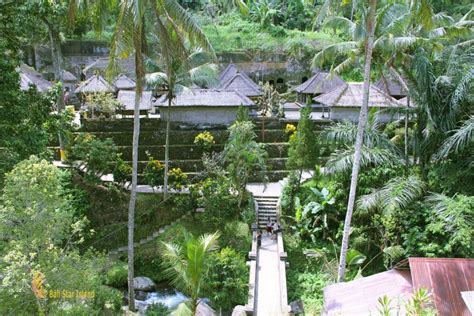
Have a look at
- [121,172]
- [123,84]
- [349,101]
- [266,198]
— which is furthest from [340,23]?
[123,84]

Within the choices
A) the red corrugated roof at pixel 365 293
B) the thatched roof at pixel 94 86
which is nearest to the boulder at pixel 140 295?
the red corrugated roof at pixel 365 293

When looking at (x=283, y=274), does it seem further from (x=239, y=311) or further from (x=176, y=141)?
(x=176, y=141)

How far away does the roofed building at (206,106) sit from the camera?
76.1 feet

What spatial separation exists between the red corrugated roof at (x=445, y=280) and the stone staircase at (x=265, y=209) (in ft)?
30.6

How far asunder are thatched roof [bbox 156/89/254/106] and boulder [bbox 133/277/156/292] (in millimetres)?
10310

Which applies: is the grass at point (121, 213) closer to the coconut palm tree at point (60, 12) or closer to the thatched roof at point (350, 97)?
the coconut palm tree at point (60, 12)

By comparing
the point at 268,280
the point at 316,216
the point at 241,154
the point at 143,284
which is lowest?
the point at 143,284

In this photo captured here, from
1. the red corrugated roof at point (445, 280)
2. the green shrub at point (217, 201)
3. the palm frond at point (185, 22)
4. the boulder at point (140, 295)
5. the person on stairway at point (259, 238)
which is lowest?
the boulder at point (140, 295)

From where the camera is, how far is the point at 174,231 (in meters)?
18.1

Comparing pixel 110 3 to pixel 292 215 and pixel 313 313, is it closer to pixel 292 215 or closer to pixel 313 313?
pixel 313 313

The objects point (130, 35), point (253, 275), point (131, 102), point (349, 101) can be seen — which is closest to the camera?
point (130, 35)

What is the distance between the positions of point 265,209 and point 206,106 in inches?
288

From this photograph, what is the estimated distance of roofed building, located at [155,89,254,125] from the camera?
76.1ft

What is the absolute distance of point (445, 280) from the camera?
9812 millimetres
